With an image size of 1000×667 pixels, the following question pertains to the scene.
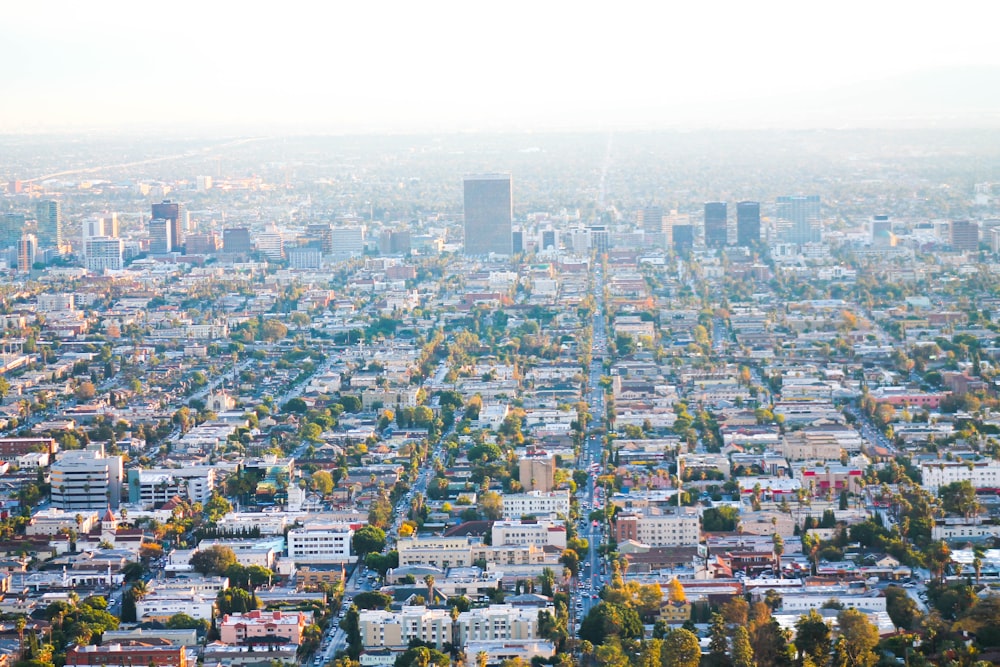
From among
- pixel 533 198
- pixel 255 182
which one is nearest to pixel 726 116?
pixel 255 182

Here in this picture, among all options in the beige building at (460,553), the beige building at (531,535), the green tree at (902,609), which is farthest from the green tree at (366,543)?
the green tree at (902,609)

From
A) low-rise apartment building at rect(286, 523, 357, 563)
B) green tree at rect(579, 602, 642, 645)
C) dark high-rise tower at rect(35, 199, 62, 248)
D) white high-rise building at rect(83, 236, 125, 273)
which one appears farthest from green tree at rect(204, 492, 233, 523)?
dark high-rise tower at rect(35, 199, 62, 248)

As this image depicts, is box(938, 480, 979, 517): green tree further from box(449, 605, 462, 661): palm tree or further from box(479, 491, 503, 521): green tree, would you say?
box(449, 605, 462, 661): palm tree

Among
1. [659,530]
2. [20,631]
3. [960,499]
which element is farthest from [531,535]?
[20,631]

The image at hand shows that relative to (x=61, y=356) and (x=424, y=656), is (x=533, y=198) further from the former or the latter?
(x=424, y=656)

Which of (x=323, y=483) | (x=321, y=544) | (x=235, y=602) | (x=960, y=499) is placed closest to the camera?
(x=235, y=602)

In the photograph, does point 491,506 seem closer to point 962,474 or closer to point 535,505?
point 535,505
